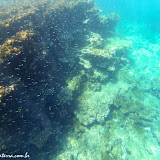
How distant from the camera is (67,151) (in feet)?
17.3

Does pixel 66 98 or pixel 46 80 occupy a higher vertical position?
pixel 46 80

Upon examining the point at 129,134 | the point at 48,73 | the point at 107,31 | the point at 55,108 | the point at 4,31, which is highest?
the point at 107,31

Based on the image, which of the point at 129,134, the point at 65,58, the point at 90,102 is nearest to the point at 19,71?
the point at 65,58

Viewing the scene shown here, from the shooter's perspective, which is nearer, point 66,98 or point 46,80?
point 46,80

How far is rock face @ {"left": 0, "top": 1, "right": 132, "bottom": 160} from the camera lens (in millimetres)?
3828

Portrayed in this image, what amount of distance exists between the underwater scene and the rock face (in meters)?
0.02

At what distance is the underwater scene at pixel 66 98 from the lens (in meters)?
3.95

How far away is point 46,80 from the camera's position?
16.4 ft

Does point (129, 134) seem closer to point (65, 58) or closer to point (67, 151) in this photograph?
point (67, 151)

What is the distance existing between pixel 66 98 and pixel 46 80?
155cm

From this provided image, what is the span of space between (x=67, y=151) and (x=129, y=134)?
171 inches

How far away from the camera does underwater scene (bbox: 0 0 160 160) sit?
3.95 meters

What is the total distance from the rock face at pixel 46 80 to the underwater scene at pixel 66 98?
0.02 m

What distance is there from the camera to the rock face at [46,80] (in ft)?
12.6
